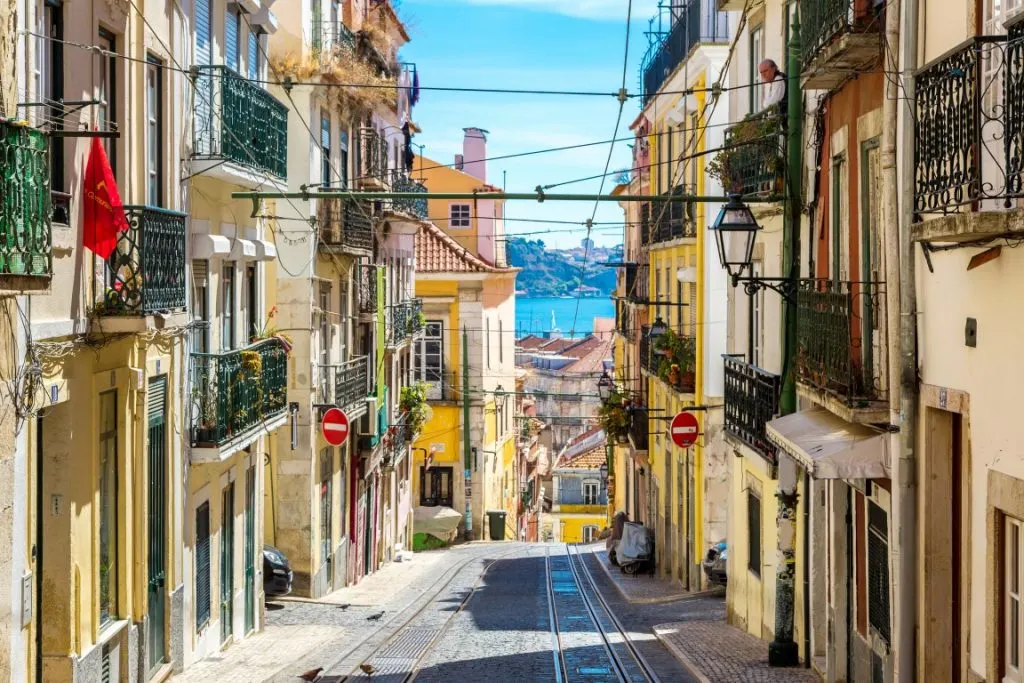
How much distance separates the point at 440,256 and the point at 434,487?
7.81m

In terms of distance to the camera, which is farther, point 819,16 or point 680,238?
point 680,238

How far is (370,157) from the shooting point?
31.2m

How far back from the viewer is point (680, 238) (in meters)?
28.3

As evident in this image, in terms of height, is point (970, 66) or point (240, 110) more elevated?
point (240, 110)

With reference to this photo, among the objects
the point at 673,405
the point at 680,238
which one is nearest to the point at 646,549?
the point at 673,405

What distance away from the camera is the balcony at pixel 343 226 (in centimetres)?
2567

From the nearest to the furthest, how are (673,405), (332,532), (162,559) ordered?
(162,559) < (332,532) < (673,405)

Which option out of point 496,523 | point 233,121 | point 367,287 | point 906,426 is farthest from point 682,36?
point 496,523

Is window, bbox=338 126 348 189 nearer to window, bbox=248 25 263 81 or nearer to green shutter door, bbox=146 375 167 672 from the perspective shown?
window, bbox=248 25 263 81

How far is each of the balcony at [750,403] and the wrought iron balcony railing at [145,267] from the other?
654 cm

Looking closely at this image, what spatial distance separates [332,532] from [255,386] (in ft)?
37.3

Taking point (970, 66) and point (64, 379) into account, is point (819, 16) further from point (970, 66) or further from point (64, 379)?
point (64, 379)

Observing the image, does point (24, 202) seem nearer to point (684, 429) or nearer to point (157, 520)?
point (157, 520)

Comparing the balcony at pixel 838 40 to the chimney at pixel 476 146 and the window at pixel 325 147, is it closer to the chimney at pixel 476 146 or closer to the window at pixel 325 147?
the window at pixel 325 147
